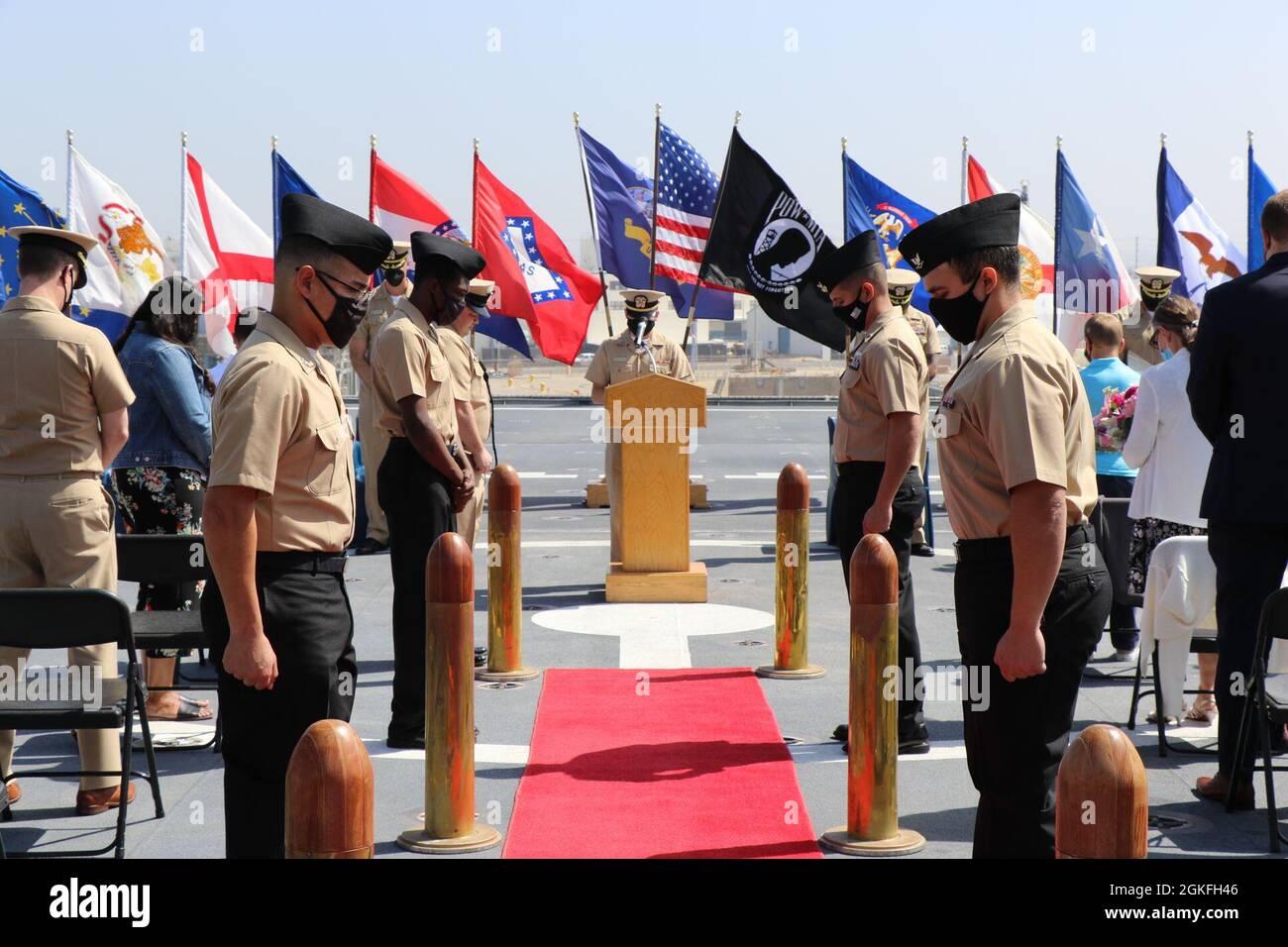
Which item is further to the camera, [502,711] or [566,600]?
[566,600]

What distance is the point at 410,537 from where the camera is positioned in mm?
6828

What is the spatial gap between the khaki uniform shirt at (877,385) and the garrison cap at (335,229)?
288cm

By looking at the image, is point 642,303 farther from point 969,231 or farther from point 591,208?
point 969,231

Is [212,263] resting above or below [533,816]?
above

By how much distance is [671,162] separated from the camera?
15.5 metres

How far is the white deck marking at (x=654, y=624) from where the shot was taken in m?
8.76

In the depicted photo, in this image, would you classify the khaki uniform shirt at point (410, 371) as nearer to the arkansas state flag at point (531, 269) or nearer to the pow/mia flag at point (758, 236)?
the pow/mia flag at point (758, 236)

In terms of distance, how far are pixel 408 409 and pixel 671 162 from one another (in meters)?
9.55

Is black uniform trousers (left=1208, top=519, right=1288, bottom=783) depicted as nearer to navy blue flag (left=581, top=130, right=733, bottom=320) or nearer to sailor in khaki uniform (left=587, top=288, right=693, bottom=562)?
sailor in khaki uniform (left=587, top=288, right=693, bottom=562)

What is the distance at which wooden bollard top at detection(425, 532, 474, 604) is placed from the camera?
5.17 meters

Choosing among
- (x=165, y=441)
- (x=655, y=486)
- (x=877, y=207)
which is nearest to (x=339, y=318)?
(x=165, y=441)

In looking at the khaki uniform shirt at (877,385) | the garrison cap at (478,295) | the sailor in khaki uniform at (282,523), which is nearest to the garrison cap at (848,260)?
the khaki uniform shirt at (877,385)

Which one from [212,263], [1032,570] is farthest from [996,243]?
[212,263]
